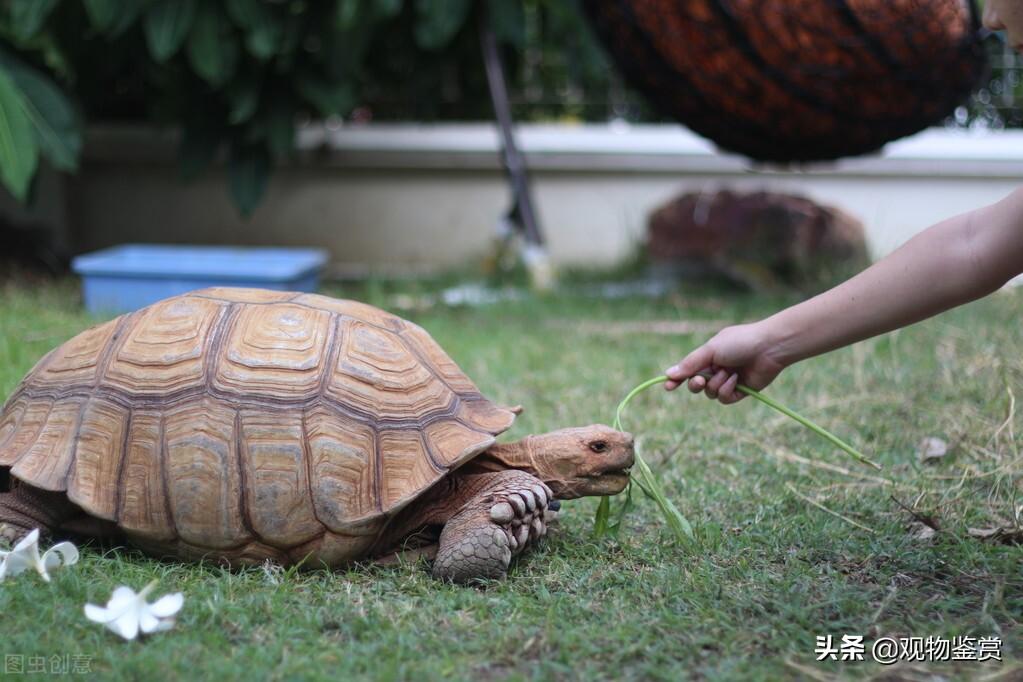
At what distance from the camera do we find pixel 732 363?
2.09 m

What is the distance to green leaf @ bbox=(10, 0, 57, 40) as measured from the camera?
464cm


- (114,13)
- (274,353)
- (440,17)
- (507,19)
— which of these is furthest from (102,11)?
(274,353)

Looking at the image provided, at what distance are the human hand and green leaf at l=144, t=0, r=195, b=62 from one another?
3548mm

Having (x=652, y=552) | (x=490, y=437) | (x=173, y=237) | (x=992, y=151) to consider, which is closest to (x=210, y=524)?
(x=490, y=437)

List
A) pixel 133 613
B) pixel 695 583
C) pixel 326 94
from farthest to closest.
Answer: pixel 326 94, pixel 695 583, pixel 133 613

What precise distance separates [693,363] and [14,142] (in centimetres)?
328

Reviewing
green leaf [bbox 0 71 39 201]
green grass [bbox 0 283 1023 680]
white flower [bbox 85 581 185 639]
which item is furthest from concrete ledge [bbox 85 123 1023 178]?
white flower [bbox 85 581 185 639]

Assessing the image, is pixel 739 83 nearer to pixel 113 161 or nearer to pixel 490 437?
pixel 490 437

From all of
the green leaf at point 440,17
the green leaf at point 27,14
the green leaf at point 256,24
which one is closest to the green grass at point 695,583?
the green leaf at point 27,14

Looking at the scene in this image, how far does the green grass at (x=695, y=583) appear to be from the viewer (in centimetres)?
167

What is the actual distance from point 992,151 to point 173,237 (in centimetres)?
527

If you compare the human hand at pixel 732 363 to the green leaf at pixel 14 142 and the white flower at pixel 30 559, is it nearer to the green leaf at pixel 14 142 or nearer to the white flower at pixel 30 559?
the white flower at pixel 30 559

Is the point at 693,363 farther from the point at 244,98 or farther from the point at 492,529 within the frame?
the point at 244,98

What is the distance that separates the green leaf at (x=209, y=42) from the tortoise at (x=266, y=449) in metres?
3.13
